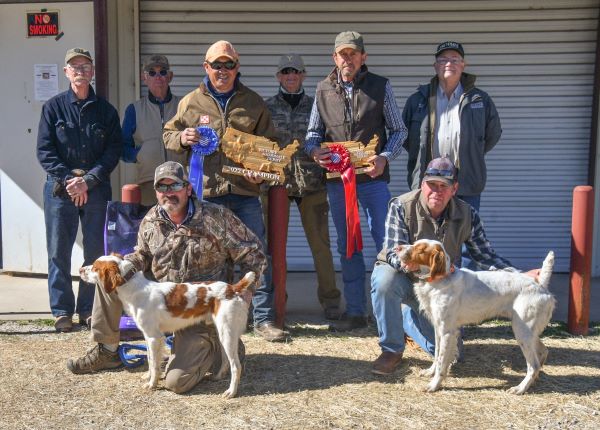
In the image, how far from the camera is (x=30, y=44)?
6.78 meters

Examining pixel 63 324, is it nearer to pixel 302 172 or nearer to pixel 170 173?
pixel 170 173

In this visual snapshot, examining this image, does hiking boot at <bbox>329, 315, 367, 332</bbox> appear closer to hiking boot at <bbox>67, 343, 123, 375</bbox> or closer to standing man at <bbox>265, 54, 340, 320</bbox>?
standing man at <bbox>265, 54, 340, 320</bbox>

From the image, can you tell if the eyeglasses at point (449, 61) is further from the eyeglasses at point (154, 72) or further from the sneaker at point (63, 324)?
the sneaker at point (63, 324)

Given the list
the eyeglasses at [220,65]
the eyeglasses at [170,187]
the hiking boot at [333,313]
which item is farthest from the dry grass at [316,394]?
the eyeglasses at [220,65]

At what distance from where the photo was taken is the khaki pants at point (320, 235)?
19.2 feet

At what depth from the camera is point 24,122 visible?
22.7 feet

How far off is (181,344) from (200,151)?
1291mm

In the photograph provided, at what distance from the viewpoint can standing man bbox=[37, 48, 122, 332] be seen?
5.44 m

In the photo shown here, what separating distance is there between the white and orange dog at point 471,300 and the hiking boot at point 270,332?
1.26 meters

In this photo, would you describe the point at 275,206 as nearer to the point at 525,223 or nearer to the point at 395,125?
the point at 395,125

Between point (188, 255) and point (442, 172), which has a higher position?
point (442, 172)

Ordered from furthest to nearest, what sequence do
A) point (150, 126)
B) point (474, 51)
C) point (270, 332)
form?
point (474, 51), point (150, 126), point (270, 332)

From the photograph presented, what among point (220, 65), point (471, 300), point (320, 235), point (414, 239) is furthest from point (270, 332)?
point (220, 65)

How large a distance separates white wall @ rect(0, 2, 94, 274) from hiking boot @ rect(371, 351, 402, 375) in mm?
3338
